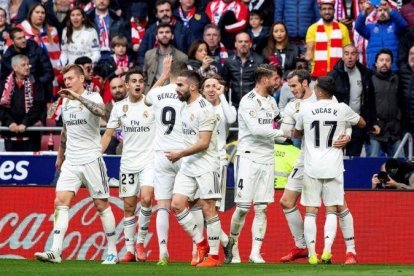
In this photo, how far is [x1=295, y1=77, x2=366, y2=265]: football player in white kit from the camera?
19312mm

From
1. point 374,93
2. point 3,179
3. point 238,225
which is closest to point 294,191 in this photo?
point 238,225

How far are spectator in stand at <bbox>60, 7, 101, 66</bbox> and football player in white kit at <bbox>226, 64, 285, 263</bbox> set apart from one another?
660 cm

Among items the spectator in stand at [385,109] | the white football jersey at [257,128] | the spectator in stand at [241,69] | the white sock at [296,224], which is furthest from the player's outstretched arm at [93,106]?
the spectator in stand at [385,109]

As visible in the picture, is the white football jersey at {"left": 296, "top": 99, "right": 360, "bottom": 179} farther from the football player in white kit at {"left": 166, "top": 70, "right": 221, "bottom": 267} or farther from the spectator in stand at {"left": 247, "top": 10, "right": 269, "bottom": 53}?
the spectator in stand at {"left": 247, "top": 10, "right": 269, "bottom": 53}

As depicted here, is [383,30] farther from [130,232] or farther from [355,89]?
[130,232]

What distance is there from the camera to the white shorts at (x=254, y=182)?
19672 millimetres

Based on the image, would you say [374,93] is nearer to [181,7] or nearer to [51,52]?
[181,7]

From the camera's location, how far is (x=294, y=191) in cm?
2003

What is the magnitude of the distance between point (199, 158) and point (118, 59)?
7326 mm

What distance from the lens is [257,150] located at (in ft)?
64.6

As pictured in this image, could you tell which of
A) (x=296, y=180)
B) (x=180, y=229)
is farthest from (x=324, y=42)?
(x=296, y=180)

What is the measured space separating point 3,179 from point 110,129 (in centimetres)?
423

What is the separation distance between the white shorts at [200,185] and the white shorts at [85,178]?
133 cm

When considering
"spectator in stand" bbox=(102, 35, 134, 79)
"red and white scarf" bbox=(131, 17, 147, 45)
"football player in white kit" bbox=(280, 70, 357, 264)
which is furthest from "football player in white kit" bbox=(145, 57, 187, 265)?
"red and white scarf" bbox=(131, 17, 147, 45)
